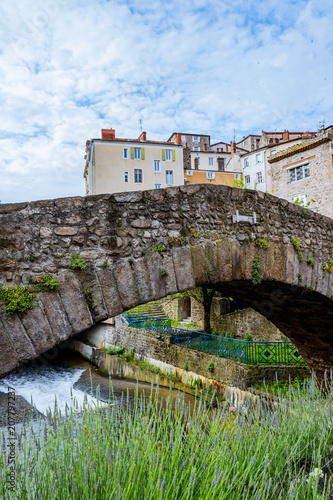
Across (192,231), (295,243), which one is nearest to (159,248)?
(192,231)

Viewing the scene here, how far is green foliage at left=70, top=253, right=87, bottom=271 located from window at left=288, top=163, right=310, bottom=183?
1708 cm

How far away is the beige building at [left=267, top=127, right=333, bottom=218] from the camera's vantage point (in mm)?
17344

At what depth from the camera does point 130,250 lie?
3.66 m

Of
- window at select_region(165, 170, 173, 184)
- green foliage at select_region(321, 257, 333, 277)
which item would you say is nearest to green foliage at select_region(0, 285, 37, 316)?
green foliage at select_region(321, 257, 333, 277)

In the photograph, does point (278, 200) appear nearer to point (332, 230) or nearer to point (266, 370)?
point (332, 230)

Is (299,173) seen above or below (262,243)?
above

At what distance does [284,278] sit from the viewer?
5273 millimetres

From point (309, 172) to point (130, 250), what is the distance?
Result: 655 inches

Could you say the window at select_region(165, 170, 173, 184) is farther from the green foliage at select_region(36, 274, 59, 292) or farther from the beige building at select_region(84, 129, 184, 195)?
the green foliage at select_region(36, 274, 59, 292)

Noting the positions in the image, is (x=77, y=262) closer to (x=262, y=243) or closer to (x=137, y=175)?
(x=262, y=243)

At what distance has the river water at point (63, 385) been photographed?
12547 millimetres

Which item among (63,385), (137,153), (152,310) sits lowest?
(63,385)

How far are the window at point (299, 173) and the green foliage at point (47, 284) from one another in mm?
17374

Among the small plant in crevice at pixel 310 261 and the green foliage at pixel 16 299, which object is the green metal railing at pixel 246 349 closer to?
the small plant in crevice at pixel 310 261
